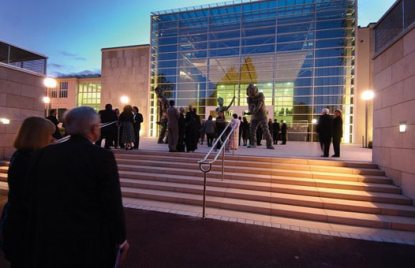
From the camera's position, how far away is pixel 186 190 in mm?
6945

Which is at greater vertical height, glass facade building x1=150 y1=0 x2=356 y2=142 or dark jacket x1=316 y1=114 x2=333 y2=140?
glass facade building x1=150 y1=0 x2=356 y2=142

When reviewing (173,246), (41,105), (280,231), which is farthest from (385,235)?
(41,105)

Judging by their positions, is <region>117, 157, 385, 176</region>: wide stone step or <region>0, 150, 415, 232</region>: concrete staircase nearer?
<region>0, 150, 415, 232</region>: concrete staircase

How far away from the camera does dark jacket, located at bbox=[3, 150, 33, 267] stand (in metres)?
2.09

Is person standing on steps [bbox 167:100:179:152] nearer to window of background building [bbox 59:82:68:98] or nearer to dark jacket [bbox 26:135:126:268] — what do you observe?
dark jacket [bbox 26:135:126:268]

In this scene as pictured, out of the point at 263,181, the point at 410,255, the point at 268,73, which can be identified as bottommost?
the point at 410,255

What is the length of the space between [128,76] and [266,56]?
16.4m

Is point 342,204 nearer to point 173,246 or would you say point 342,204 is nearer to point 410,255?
point 410,255

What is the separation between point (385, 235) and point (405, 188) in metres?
1.92

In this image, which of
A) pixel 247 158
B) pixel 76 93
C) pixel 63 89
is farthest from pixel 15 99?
pixel 63 89

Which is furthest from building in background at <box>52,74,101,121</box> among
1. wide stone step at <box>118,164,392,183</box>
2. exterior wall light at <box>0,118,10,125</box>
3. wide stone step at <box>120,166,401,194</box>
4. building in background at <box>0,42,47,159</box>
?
wide stone step at <box>120,166,401,194</box>

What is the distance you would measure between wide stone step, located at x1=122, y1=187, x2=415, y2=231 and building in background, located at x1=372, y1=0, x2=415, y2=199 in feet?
4.00

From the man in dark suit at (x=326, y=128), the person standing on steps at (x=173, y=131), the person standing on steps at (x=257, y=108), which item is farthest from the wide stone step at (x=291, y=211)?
the person standing on steps at (x=257, y=108)

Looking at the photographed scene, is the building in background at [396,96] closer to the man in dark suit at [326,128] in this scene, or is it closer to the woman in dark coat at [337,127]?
the woman in dark coat at [337,127]
